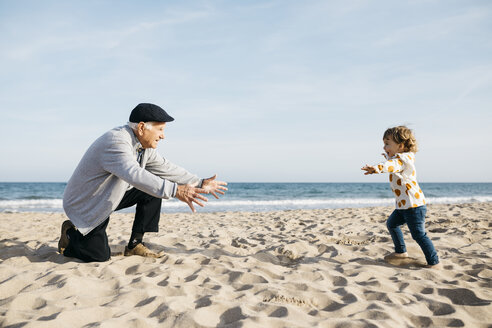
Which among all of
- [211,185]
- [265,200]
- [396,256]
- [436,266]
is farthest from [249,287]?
[265,200]

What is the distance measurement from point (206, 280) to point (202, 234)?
8.61ft

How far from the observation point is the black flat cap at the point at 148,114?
10.3ft

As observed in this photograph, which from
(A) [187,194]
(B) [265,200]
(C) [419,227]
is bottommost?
(B) [265,200]

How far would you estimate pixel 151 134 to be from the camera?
3.22 m

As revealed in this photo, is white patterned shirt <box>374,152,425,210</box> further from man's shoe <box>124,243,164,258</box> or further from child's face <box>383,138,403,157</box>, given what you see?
man's shoe <box>124,243,164,258</box>

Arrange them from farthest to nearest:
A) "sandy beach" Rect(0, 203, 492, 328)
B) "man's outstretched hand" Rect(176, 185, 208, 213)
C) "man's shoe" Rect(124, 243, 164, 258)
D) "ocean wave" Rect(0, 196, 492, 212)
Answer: "ocean wave" Rect(0, 196, 492, 212), "man's shoe" Rect(124, 243, 164, 258), "man's outstretched hand" Rect(176, 185, 208, 213), "sandy beach" Rect(0, 203, 492, 328)

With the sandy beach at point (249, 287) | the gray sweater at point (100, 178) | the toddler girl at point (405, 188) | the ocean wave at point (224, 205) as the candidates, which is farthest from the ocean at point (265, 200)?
the toddler girl at point (405, 188)

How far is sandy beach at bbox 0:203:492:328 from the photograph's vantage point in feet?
6.77

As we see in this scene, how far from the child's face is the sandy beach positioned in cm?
114

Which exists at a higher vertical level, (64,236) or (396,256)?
(64,236)

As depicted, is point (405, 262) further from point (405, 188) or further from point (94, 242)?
point (94, 242)

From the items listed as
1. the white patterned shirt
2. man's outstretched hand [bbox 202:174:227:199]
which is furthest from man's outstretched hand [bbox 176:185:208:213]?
the white patterned shirt

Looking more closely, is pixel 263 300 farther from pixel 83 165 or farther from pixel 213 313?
pixel 83 165

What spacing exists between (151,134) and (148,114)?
0.66 feet
